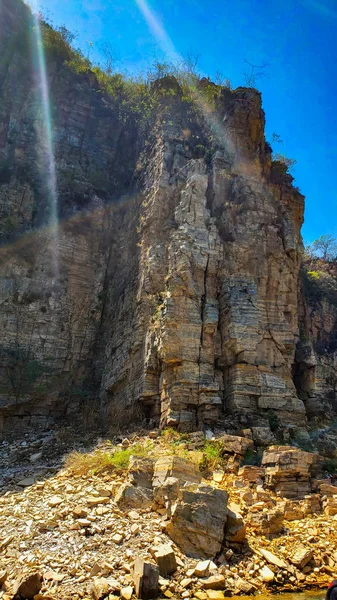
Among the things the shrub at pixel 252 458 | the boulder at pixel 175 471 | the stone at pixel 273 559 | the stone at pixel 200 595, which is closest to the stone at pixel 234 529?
the stone at pixel 273 559

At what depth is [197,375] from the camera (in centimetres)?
1259

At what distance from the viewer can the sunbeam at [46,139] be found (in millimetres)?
19875

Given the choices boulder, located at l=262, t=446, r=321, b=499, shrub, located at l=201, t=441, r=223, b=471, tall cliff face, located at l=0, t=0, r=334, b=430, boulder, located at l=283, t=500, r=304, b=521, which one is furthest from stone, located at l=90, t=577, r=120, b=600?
tall cliff face, located at l=0, t=0, r=334, b=430

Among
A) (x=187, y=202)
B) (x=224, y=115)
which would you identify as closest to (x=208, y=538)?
(x=187, y=202)

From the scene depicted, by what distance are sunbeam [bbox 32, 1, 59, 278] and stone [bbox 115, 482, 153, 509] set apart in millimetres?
12490

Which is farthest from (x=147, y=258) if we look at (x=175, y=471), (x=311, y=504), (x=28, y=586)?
(x=28, y=586)

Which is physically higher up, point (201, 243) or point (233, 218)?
point (233, 218)

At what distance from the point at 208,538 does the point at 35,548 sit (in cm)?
264

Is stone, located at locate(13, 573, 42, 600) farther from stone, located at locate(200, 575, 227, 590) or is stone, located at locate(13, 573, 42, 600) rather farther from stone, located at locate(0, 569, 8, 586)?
stone, located at locate(200, 575, 227, 590)

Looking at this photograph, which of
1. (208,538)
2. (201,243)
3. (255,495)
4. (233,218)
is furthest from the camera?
(233,218)

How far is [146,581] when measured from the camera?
18.4ft

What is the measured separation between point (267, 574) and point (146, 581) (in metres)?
1.99

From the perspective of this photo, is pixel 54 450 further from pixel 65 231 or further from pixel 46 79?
pixel 46 79

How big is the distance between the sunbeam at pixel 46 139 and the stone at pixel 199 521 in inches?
534
